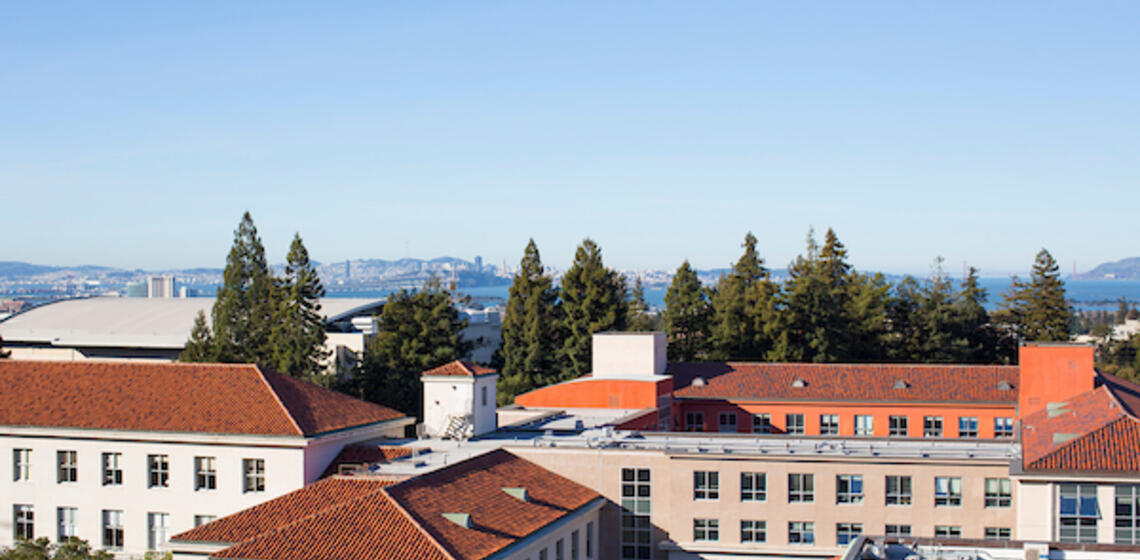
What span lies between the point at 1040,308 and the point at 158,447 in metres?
60.1

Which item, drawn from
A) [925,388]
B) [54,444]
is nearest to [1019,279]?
[925,388]

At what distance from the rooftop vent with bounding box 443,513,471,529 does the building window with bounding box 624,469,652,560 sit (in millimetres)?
9313

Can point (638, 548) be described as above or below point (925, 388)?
below

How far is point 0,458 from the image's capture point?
39906 millimetres

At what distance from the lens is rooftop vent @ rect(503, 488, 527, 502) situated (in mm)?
32938

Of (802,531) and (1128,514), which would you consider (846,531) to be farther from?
(1128,514)

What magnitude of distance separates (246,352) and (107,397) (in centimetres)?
2861

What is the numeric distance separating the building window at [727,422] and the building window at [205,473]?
26887mm

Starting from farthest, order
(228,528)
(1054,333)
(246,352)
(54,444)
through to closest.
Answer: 1. (1054,333)
2. (246,352)
3. (54,444)
4. (228,528)

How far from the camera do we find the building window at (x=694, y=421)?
57000 mm

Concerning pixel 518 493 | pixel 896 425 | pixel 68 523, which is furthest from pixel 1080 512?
pixel 68 523

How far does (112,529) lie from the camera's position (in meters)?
38.7

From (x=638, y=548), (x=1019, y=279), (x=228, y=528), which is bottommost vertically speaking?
(x=638, y=548)

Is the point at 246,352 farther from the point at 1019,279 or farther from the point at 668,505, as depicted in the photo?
the point at 1019,279
